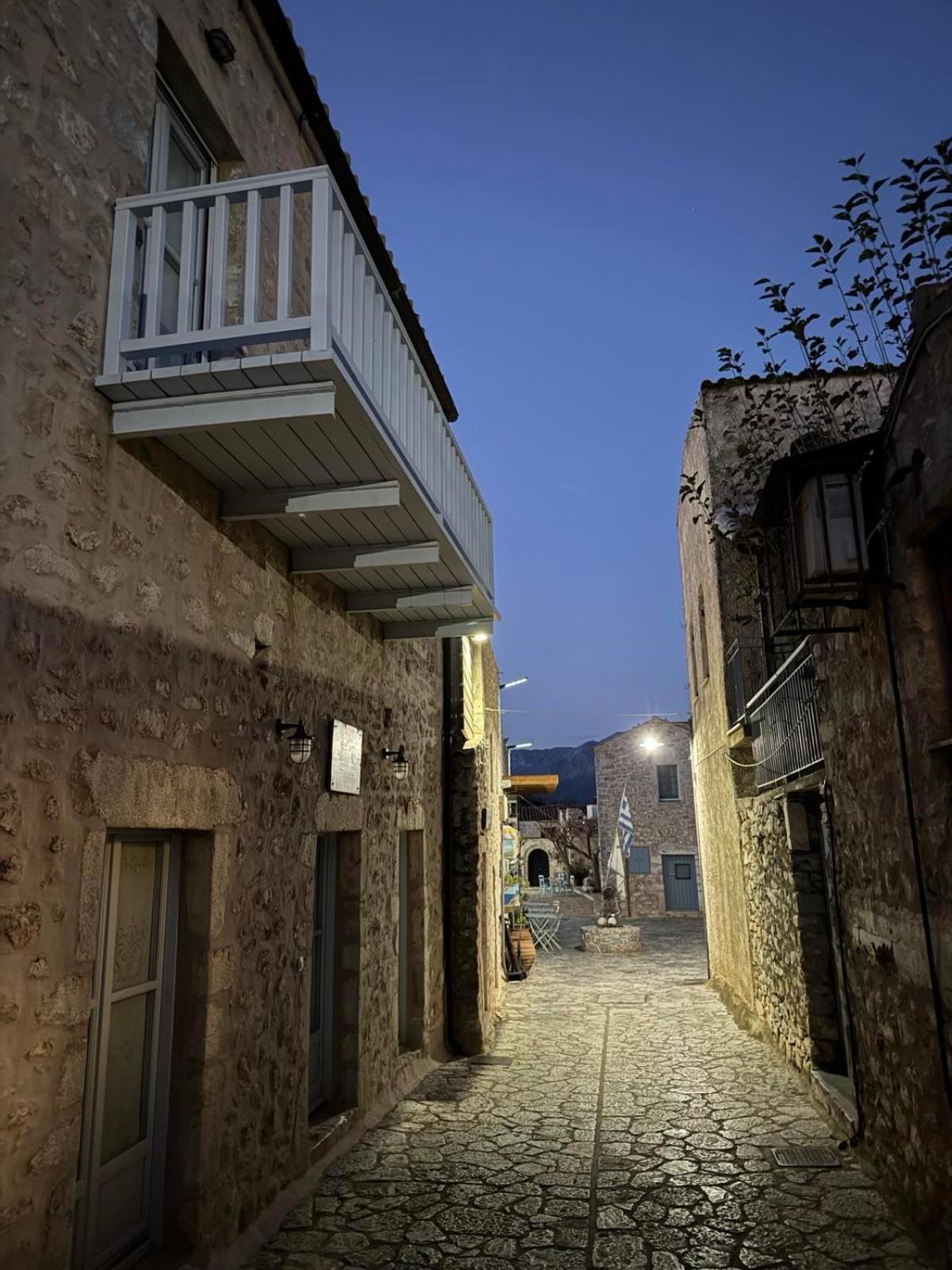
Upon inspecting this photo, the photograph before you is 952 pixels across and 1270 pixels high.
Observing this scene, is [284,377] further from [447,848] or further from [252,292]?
[447,848]

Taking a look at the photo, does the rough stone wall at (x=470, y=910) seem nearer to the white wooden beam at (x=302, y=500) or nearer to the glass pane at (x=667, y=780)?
the white wooden beam at (x=302, y=500)

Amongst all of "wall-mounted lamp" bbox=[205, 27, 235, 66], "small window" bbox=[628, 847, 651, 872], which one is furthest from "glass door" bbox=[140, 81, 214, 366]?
"small window" bbox=[628, 847, 651, 872]

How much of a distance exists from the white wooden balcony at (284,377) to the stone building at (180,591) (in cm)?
2

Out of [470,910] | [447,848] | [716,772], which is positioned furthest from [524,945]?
[447,848]

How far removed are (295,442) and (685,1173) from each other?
5077 millimetres

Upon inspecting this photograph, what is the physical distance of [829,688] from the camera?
5.86 m

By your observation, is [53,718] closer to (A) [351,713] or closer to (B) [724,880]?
(A) [351,713]

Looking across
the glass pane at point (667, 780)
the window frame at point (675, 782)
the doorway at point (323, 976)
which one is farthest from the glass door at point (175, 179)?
the glass pane at point (667, 780)

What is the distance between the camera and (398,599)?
21.3ft

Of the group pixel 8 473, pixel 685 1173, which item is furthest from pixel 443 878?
pixel 8 473

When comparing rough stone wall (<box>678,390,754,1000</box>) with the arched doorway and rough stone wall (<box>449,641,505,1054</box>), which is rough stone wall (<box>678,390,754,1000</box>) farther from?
the arched doorway

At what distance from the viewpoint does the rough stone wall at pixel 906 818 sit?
3.91 metres

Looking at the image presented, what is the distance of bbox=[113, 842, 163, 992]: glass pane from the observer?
384 centimetres

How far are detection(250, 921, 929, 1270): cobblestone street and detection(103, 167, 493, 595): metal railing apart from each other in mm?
4127
